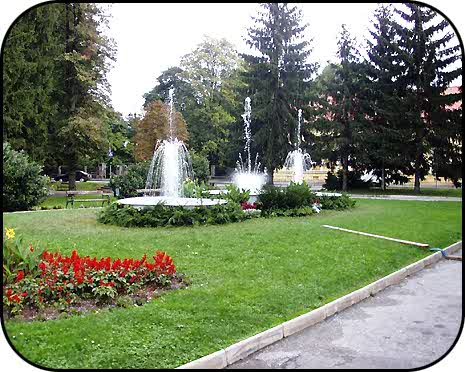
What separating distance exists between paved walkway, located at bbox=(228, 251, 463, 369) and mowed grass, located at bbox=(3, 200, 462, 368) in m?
0.31

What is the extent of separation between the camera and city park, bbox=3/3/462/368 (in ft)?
8.88

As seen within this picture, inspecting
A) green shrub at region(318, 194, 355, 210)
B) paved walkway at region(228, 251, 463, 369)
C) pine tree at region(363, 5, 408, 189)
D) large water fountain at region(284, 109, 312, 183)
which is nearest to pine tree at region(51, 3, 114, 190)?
pine tree at region(363, 5, 408, 189)

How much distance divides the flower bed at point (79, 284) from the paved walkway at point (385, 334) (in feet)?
4.24

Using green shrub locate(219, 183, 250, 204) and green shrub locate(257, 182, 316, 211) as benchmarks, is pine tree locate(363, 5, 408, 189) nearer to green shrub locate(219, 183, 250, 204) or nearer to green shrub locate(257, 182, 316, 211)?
green shrub locate(219, 183, 250, 204)

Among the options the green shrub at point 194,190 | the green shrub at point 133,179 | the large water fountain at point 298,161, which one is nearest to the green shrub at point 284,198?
the green shrub at point 194,190

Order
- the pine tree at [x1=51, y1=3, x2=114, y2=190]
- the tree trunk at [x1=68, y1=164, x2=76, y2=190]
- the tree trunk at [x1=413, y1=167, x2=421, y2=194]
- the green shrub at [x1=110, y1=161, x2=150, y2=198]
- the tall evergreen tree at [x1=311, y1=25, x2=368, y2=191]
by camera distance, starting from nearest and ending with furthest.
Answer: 1. the tree trunk at [x1=413, y1=167, x2=421, y2=194]
2. the pine tree at [x1=51, y1=3, x2=114, y2=190]
3. the tree trunk at [x1=68, y1=164, x2=76, y2=190]
4. the tall evergreen tree at [x1=311, y1=25, x2=368, y2=191]
5. the green shrub at [x1=110, y1=161, x2=150, y2=198]

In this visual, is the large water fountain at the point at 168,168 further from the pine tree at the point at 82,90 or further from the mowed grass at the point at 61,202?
the pine tree at the point at 82,90

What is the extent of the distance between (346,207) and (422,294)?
8.40 m

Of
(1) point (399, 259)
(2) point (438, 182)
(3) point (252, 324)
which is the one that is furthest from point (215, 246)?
(2) point (438, 182)

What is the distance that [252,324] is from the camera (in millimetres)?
3514

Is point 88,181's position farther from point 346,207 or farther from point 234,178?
point 346,207

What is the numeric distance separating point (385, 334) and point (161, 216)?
20.2 ft

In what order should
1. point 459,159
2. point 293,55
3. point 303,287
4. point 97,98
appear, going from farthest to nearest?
point 293,55 → point 97,98 → point 303,287 → point 459,159

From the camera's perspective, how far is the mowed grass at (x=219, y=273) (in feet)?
8.36
